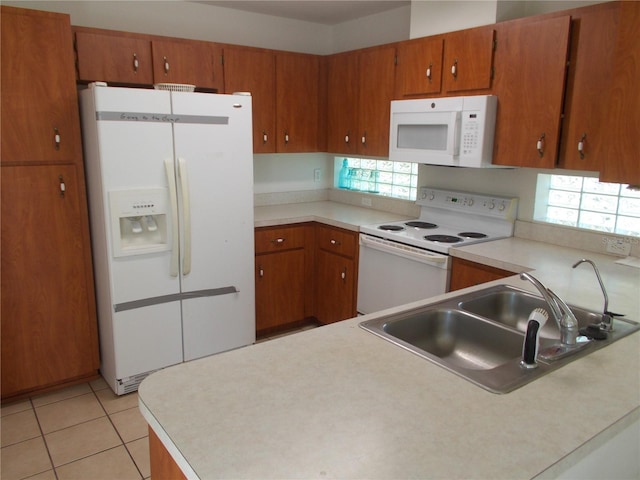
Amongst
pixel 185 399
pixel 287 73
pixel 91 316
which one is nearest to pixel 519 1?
pixel 287 73

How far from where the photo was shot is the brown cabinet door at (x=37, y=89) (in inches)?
96.5

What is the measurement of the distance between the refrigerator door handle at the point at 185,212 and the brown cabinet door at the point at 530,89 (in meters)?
1.77

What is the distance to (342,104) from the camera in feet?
12.4

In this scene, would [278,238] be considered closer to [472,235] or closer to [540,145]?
[472,235]

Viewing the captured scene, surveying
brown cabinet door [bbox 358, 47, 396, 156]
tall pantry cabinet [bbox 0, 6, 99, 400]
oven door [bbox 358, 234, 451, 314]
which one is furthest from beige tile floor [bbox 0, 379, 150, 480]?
brown cabinet door [bbox 358, 47, 396, 156]

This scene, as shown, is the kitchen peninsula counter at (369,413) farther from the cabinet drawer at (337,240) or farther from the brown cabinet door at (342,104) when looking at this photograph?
the brown cabinet door at (342,104)

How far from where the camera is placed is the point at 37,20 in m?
2.49

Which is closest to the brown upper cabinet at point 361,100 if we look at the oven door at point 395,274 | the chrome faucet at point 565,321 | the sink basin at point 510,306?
the oven door at point 395,274

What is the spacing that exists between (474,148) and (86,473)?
2.56 metres

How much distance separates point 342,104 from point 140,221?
6.04 feet

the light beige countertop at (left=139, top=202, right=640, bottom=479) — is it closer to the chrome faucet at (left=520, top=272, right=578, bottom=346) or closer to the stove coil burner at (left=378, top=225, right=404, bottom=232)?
the chrome faucet at (left=520, top=272, right=578, bottom=346)

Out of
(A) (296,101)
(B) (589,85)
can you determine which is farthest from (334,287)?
(B) (589,85)

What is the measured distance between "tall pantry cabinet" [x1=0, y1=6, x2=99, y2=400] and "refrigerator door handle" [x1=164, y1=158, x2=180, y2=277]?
0.49 metres

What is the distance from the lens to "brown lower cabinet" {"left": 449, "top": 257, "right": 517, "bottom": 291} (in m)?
2.49
